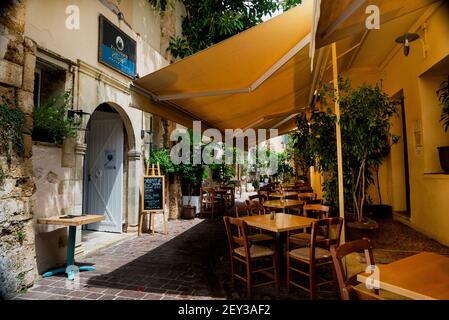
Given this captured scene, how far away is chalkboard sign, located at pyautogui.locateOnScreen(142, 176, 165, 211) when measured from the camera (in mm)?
6430

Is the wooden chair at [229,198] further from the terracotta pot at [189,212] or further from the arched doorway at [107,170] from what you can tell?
the arched doorway at [107,170]

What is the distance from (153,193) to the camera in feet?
21.4

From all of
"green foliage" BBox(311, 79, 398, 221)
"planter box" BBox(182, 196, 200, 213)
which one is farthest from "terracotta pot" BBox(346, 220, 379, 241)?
"planter box" BBox(182, 196, 200, 213)

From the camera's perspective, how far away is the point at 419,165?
215 inches

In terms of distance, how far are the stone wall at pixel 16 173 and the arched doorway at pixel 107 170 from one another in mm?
3034

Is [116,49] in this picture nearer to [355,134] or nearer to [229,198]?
[355,134]

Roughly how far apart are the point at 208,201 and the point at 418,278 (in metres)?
7.77

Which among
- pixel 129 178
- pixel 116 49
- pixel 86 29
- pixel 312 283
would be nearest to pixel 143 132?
pixel 129 178

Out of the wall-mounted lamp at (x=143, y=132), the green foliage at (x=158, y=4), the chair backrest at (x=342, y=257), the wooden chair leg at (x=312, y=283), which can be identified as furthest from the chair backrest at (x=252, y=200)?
the green foliage at (x=158, y=4)

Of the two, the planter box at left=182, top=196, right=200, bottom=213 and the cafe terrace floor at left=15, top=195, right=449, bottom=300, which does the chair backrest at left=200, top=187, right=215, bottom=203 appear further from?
the cafe terrace floor at left=15, top=195, right=449, bottom=300

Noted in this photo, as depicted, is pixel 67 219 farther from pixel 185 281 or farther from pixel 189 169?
pixel 189 169

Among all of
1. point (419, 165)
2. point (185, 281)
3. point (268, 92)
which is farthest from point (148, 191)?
point (419, 165)

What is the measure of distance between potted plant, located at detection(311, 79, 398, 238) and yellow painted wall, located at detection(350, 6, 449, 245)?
4.33ft

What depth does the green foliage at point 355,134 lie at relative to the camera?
3969 millimetres
